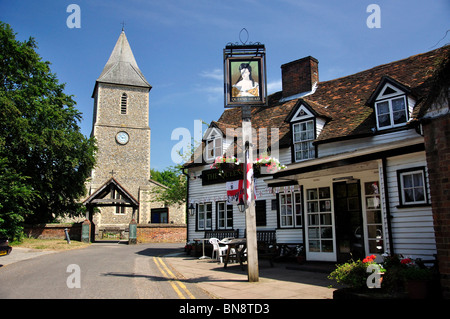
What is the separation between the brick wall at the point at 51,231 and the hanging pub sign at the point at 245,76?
2099 cm

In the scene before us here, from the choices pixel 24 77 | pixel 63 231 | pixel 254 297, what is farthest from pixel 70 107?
pixel 254 297

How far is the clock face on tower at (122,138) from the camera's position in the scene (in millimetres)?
44375

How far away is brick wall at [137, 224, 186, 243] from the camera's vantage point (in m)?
27.9

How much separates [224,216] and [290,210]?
15.0 feet

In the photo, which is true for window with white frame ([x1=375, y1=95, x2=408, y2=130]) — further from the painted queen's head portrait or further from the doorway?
the painted queen's head portrait

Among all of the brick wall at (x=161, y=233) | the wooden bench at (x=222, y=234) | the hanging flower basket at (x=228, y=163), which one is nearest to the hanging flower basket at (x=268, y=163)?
the hanging flower basket at (x=228, y=163)

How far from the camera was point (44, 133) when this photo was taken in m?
24.9

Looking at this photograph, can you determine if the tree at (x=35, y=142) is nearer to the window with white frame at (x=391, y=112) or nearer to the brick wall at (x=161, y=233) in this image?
the brick wall at (x=161, y=233)

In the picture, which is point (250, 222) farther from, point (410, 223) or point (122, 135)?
point (122, 135)

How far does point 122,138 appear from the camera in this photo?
44.7 metres

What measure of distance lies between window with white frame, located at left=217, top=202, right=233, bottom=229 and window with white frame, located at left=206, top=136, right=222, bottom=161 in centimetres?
265
